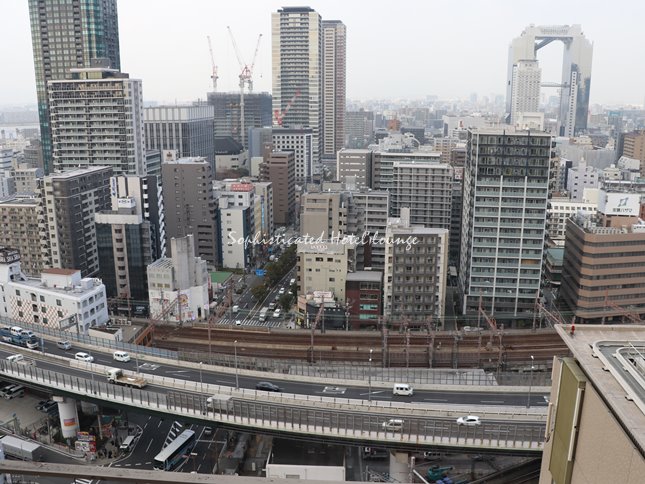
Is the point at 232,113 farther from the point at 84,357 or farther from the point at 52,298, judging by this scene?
the point at 84,357

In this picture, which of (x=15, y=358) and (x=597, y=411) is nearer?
(x=597, y=411)

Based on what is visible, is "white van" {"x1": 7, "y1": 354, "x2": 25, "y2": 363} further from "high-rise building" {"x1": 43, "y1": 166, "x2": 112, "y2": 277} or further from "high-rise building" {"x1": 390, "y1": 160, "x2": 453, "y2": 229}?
"high-rise building" {"x1": 390, "y1": 160, "x2": 453, "y2": 229}

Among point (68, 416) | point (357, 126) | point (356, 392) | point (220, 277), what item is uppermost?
point (357, 126)

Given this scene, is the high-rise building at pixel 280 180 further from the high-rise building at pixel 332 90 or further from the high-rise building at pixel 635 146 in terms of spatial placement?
the high-rise building at pixel 635 146

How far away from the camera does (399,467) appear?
1530 centimetres

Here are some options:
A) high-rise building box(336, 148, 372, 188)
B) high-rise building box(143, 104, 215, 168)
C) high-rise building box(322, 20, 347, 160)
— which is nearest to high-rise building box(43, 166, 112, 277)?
high-rise building box(336, 148, 372, 188)

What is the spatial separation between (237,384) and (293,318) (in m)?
10.8

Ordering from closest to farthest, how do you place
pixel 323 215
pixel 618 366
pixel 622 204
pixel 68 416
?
pixel 618 366 < pixel 68 416 < pixel 622 204 < pixel 323 215

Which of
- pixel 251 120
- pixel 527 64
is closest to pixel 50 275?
pixel 251 120

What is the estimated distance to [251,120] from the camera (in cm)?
8231

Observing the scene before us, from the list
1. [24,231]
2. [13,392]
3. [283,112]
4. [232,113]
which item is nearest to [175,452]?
[13,392]

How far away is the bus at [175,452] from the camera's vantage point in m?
16.3

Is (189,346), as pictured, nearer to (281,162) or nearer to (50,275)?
(50,275)

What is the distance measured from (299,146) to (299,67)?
65.9 feet
